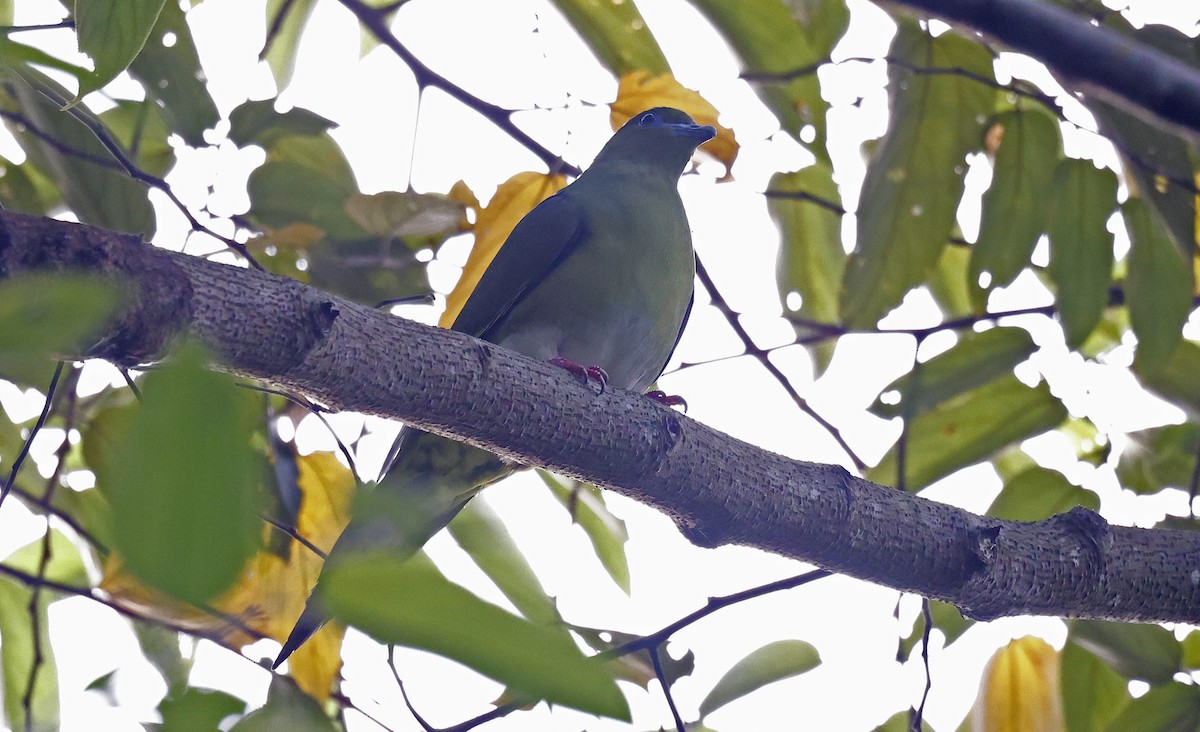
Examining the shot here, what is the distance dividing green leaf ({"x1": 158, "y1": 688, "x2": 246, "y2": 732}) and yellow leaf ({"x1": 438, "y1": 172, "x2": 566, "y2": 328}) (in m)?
1.79

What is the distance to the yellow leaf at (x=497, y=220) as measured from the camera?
7.55 ft

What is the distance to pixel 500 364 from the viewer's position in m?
A: 1.63

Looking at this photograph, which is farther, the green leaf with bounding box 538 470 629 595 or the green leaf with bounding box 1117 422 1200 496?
the green leaf with bounding box 538 470 629 595

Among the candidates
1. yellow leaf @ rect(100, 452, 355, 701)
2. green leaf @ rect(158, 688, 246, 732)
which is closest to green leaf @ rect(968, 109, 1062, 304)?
yellow leaf @ rect(100, 452, 355, 701)

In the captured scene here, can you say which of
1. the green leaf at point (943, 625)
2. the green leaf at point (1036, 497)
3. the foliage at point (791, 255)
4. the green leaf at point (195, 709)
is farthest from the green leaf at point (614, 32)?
the green leaf at point (195, 709)

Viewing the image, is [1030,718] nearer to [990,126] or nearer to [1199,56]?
[990,126]

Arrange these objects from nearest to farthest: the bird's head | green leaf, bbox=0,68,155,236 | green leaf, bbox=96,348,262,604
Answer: green leaf, bbox=96,348,262,604 < green leaf, bbox=0,68,155,236 < the bird's head

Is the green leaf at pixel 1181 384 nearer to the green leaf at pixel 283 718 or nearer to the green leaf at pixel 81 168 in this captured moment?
the green leaf at pixel 283 718

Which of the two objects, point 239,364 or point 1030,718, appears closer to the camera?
point 239,364

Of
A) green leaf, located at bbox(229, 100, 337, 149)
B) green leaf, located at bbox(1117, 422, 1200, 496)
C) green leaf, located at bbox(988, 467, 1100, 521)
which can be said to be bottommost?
green leaf, located at bbox(988, 467, 1100, 521)

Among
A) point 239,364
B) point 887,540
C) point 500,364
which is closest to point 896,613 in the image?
point 887,540

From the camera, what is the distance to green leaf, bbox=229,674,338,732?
1.89ft

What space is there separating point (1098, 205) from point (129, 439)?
2.16m

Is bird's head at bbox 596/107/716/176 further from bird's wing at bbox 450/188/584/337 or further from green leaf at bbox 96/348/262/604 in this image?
green leaf at bbox 96/348/262/604
